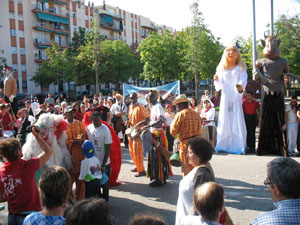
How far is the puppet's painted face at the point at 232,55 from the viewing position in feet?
26.6

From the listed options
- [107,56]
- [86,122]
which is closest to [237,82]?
[86,122]

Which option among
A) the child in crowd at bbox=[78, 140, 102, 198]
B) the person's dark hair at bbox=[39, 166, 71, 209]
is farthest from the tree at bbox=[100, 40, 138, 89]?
the person's dark hair at bbox=[39, 166, 71, 209]

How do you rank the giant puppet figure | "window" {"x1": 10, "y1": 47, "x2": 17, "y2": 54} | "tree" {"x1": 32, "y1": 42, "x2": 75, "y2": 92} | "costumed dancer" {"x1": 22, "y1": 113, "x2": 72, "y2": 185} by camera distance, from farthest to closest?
"window" {"x1": 10, "y1": 47, "x2": 17, "y2": 54} < "tree" {"x1": 32, "y1": 42, "x2": 75, "y2": 92} < the giant puppet figure < "costumed dancer" {"x1": 22, "y1": 113, "x2": 72, "y2": 185}

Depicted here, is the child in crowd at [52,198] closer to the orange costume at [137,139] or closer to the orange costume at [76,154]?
the orange costume at [76,154]

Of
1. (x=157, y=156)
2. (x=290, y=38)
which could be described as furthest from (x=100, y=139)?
(x=290, y=38)

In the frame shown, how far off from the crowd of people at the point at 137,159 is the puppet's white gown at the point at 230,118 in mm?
28

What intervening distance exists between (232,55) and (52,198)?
22.5 feet

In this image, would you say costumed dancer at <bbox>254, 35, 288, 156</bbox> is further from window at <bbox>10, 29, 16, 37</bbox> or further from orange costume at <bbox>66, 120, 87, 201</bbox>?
window at <bbox>10, 29, 16, 37</bbox>

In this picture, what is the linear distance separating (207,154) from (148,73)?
2912 centimetres

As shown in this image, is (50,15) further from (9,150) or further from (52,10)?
(9,150)

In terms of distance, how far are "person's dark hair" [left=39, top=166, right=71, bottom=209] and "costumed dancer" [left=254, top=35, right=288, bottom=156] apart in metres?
6.64

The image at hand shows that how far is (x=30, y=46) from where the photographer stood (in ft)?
158

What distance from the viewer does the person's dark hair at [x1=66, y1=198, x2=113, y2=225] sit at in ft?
6.15

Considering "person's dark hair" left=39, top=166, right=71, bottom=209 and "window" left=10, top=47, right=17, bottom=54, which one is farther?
"window" left=10, top=47, right=17, bottom=54
